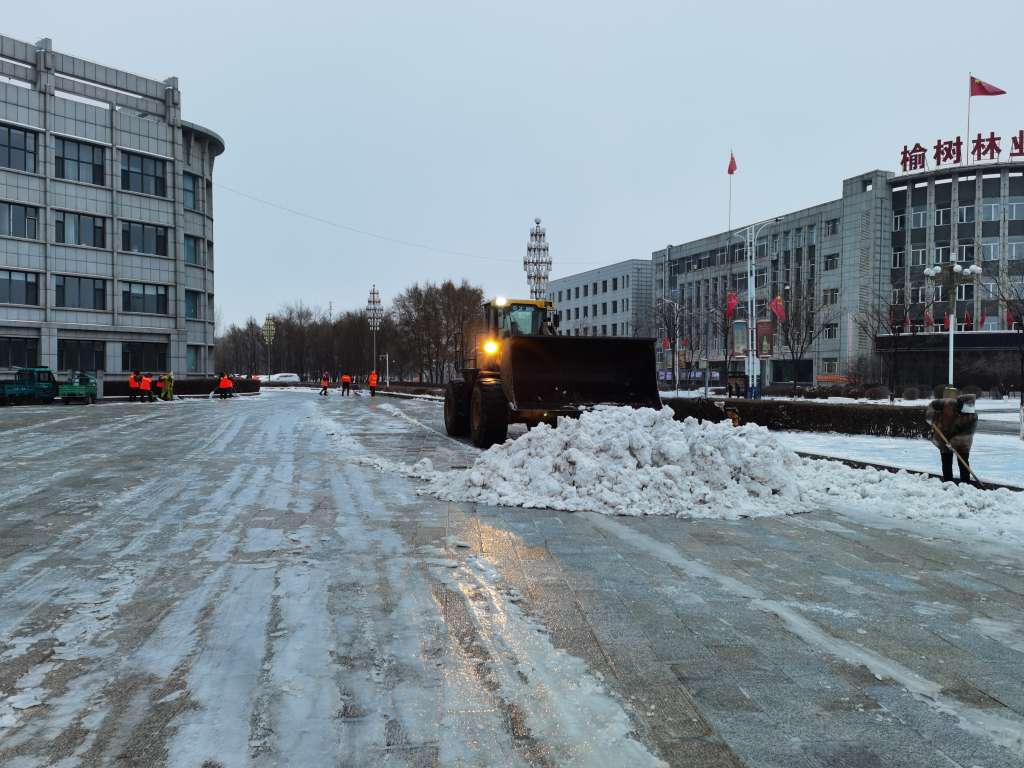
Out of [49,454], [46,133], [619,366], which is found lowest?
[49,454]

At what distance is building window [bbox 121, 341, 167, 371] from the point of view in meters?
48.5

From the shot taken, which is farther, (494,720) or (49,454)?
(49,454)

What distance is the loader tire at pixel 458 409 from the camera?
18.5 metres

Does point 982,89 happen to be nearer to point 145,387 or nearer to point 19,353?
point 145,387

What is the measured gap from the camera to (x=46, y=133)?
44531 mm

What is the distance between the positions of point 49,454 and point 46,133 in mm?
38905

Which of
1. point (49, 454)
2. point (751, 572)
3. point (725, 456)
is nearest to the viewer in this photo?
point (751, 572)

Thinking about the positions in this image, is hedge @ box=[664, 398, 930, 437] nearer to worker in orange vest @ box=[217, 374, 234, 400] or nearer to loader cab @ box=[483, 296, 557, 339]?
loader cab @ box=[483, 296, 557, 339]

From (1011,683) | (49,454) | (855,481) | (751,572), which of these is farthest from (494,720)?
(49,454)

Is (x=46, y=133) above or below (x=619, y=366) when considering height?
above

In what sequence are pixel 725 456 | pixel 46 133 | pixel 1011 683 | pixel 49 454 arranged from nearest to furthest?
pixel 1011 683
pixel 725 456
pixel 49 454
pixel 46 133

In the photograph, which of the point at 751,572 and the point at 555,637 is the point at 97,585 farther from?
the point at 751,572

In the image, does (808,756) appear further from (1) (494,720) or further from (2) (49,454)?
(2) (49,454)

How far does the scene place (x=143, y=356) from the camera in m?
49.4
